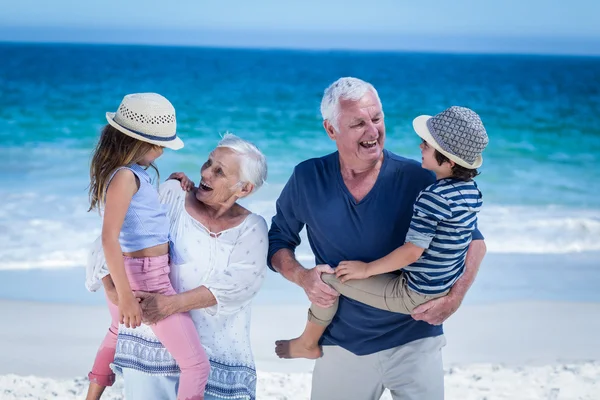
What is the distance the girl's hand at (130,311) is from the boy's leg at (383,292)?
64 centimetres

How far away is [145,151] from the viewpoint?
2998 mm

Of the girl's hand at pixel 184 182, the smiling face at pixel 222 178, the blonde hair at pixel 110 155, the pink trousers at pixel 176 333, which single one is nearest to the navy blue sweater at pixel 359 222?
the smiling face at pixel 222 178

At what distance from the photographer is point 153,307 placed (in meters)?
2.96

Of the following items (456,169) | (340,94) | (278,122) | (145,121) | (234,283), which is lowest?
(234,283)

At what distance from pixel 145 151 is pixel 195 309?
0.57 meters

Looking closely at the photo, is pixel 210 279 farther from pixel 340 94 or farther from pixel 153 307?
pixel 340 94

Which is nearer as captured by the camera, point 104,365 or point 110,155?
point 110,155

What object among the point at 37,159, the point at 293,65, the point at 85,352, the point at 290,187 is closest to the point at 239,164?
the point at 290,187

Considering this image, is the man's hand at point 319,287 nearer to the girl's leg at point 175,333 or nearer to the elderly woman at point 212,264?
the elderly woman at point 212,264

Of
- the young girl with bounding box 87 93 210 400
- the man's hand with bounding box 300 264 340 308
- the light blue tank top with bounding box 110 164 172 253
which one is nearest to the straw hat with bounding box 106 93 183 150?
the young girl with bounding box 87 93 210 400

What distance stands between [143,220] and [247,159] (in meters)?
0.41

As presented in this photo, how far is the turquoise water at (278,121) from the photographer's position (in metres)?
8.38

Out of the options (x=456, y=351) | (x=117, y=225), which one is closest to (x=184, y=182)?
(x=117, y=225)

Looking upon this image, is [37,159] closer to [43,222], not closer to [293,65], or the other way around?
[43,222]
